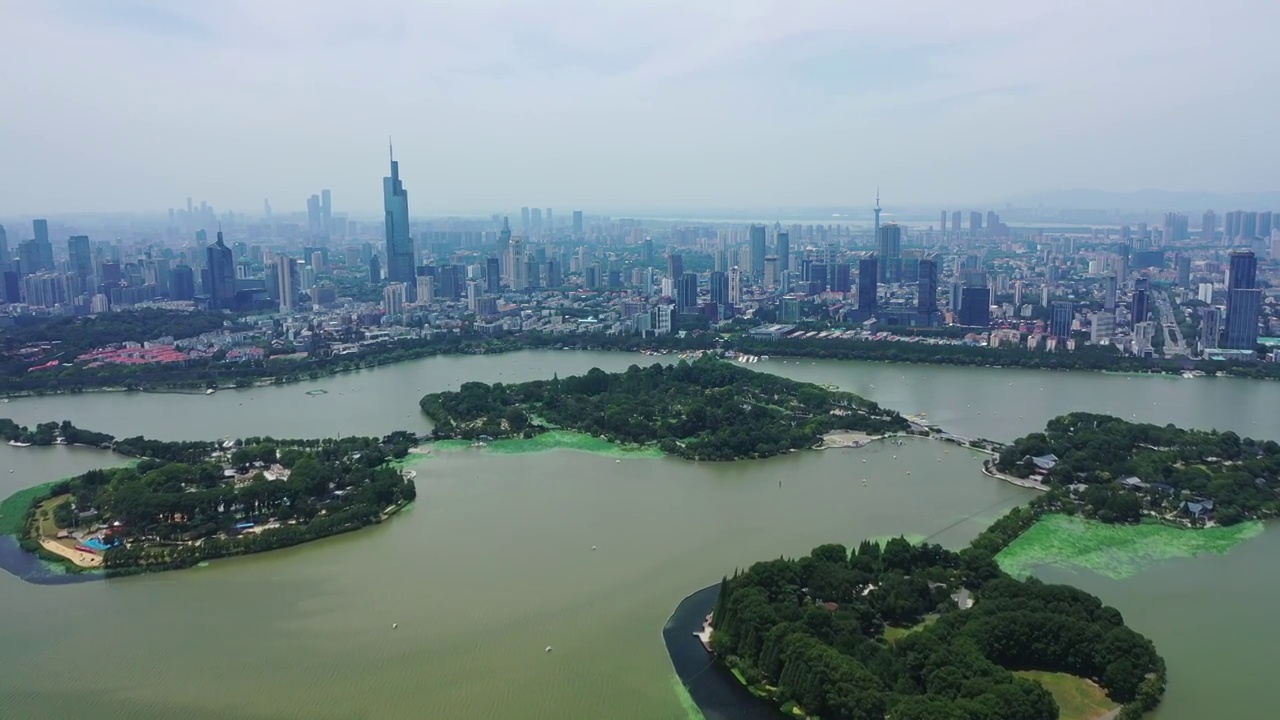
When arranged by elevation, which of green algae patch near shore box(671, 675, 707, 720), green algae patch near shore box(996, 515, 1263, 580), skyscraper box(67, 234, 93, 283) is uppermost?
skyscraper box(67, 234, 93, 283)

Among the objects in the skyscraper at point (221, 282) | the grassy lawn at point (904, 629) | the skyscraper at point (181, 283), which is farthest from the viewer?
the skyscraper at point (181, 283)

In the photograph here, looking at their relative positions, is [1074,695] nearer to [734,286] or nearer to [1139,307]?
[1139,307]

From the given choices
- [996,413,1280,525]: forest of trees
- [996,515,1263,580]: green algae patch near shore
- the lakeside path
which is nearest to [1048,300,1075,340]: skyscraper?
[996,413,1280,525]: forest of trees

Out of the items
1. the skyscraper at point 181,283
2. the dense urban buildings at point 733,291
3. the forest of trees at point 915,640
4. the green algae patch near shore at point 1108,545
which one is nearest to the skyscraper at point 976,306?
the dense urban buildings at point 733,291

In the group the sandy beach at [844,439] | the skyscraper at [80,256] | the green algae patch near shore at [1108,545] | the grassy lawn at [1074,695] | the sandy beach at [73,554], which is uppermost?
the skyscraper at [80,256]

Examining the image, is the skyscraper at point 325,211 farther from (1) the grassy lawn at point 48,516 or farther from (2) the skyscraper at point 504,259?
(1) the grassy lawn at point 48,516

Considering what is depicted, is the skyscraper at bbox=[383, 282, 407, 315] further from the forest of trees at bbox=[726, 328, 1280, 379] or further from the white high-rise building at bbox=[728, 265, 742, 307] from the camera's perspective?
the forest of trees at bbox=[726, 328, 1280, 379]

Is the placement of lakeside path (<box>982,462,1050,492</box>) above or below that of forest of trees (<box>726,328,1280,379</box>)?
below
